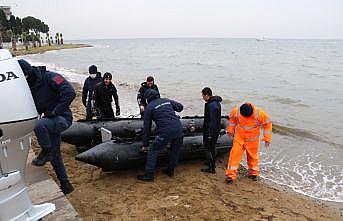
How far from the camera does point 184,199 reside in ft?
14.9

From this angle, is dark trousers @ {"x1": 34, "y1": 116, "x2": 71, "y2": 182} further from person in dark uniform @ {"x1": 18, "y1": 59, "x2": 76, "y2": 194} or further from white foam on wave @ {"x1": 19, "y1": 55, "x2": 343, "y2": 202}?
white foam on wave @ {"x1": 19, "y1": 55, "x2": 343, "y2": 202}

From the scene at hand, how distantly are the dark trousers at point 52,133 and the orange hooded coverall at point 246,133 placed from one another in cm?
290

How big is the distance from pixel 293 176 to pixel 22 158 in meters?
5.27

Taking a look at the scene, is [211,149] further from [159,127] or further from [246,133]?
[159,127]

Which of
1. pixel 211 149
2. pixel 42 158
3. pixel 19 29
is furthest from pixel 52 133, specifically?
pixel 19 29

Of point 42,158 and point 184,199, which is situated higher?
point 42,158

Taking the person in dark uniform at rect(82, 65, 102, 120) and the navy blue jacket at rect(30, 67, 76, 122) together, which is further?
the person in dark uniform at rect(82, 65, 102, 120)

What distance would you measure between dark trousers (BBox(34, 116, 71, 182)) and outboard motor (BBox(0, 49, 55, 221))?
385 mm

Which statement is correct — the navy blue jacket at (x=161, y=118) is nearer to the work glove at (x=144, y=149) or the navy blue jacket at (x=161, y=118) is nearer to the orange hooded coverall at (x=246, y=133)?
the work glove at (x=144, y=149)

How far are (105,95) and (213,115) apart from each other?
2.57 metres

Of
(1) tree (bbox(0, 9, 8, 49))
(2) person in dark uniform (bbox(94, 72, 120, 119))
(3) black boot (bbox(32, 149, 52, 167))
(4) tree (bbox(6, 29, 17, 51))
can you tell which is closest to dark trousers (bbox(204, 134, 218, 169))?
(2) person in dark uniform (bbox(94, 72, 120, 119))

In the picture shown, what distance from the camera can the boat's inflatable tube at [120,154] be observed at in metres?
4.87

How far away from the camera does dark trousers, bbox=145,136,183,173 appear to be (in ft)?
16.1

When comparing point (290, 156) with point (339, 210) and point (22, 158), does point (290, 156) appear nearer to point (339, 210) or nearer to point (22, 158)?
point (339, 210)
